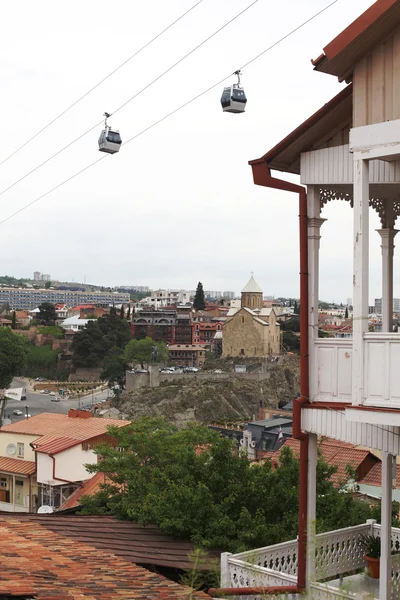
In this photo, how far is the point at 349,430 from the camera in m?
6.72

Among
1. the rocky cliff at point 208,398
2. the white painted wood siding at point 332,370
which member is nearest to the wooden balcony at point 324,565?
the white painted wood siding at point 332,370

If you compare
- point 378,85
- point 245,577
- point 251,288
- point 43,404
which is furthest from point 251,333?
point 378,85

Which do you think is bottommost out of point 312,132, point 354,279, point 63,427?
point 63,427

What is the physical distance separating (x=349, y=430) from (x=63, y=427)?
32018 millimetres

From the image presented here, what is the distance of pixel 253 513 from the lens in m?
11.6

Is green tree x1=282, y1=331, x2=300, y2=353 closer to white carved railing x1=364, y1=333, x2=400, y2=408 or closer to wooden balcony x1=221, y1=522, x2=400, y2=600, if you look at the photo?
wooden balcony x1=221, y1=522, x2=400, y2=600

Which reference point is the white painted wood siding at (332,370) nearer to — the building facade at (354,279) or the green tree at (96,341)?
the building facade at (354,279)

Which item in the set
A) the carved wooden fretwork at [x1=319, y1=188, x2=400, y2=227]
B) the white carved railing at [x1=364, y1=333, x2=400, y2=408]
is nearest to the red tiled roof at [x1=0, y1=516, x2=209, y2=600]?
the white carved railing at [x1=364, y1=333, x2=400, y2=408]

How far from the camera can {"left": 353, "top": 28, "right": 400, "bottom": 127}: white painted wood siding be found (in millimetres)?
5961

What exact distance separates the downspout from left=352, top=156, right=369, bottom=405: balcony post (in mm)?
1063

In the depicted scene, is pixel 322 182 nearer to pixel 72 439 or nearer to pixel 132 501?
pixel 132 501

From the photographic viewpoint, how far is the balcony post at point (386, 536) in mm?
7020

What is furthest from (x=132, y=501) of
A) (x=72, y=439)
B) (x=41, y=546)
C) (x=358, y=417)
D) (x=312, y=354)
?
(x=72, y=439)

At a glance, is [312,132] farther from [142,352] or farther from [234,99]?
[142,352]
